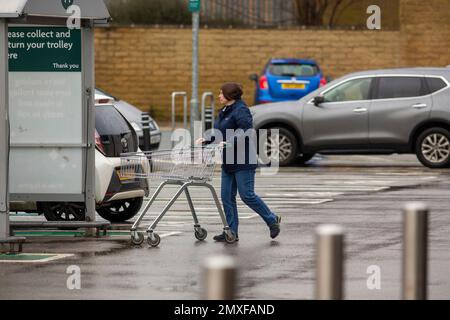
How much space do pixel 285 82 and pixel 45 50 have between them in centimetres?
1733

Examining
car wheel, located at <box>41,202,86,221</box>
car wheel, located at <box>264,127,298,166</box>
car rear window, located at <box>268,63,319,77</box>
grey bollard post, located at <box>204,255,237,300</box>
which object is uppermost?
grey bollard post, located at <box>204,255,237,300</box>

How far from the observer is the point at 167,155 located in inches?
516

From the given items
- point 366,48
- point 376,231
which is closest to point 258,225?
point 376,231

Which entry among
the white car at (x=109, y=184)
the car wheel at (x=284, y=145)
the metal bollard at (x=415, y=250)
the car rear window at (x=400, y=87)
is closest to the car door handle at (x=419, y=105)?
the car rear window at (x=400, y=87)

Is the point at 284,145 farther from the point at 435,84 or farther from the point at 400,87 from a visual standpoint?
the point at 435,84

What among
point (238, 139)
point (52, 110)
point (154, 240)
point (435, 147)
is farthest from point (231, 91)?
point (435, 147)

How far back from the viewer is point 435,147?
23266 mm

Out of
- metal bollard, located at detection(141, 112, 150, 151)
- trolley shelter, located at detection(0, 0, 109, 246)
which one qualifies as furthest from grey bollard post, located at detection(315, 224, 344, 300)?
metal bollard, located at detection(141, 112, 150, 151)

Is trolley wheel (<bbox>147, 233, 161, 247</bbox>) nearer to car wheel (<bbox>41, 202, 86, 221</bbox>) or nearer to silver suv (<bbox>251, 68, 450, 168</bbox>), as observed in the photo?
car wheel (<bbox>41, 202, 86, 221</bbox>)

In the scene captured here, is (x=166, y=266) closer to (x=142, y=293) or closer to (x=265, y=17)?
(x=142, y=293)

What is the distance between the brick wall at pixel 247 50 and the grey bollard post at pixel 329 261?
92.6ft

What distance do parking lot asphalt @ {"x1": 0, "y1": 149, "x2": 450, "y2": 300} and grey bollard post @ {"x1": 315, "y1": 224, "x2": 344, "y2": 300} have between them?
3.30 m

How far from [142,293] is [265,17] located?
27.9 meters

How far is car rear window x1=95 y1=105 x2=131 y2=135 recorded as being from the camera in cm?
1511
